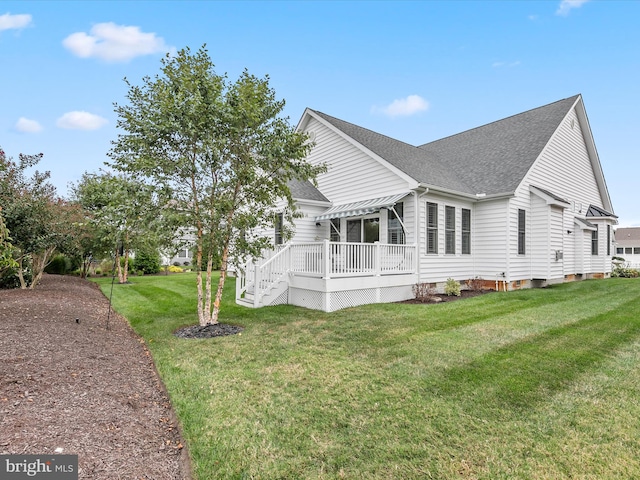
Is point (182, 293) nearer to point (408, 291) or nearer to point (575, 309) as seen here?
point (408, 291)

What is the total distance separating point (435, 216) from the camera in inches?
450

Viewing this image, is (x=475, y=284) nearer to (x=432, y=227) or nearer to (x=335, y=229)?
(x=432, y=227)

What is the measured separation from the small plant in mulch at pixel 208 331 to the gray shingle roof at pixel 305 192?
6151 mm

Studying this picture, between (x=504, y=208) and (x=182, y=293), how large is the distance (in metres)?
12.3

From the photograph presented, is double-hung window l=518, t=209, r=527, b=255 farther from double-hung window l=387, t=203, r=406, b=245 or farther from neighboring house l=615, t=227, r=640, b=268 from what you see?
neighboring house l=615, t=227, r=640, b=268

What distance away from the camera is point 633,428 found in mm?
3041

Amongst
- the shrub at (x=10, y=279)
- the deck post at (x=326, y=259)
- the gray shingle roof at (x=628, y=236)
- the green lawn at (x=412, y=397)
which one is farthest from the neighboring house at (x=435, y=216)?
the gray shingle roof at (x=628, y=236)

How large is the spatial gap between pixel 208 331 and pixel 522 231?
11.7 meters

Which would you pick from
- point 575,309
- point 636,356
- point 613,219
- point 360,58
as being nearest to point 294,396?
point 636,356

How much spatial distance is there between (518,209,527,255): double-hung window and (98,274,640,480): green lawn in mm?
5378

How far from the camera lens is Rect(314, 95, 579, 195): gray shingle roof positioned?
40.1 ft

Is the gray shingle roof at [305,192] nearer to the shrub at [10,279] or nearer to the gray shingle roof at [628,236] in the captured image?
the shrub at [10,279]

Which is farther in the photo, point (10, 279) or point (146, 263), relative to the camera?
point (146, 263)

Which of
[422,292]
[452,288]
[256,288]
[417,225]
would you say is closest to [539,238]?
[452,288]
